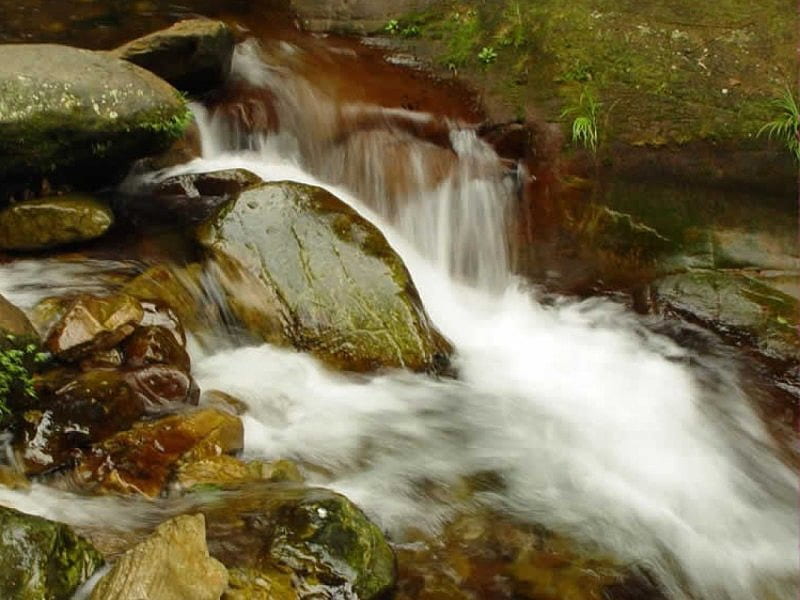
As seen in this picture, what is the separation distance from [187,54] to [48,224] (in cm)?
270

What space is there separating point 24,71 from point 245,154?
2391mm

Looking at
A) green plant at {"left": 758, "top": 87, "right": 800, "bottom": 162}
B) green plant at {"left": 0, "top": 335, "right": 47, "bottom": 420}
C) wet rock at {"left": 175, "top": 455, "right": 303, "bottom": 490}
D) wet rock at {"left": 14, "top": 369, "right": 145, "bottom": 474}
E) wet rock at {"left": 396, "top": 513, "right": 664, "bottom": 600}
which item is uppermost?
green plant at {"left": 758, "top": 87, "right": 800, "bottom": 162}

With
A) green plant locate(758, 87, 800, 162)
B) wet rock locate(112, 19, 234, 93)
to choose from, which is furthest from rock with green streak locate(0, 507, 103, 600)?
green plant locate(758, 87, 800, 162)

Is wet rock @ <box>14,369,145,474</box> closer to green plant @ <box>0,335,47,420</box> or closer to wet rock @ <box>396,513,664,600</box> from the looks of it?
green plant @ <box>0,335,47,420</box>

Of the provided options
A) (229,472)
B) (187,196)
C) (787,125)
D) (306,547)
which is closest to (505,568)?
(306,547)

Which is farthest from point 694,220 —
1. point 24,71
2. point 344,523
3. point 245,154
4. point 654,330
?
point 24,71

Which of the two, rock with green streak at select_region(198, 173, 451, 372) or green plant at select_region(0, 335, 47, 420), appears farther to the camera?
rock with green streak at select_region(198, 173, 451, 372)

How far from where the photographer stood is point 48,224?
229 inches

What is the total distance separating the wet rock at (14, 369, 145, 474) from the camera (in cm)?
404

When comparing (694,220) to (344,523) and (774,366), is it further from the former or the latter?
(344,523)

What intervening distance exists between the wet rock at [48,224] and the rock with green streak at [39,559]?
11.0ft

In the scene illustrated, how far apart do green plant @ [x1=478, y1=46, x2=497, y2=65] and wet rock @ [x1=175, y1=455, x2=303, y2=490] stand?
5788 mm

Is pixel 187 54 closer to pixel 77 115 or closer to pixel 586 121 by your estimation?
pixel 77 115

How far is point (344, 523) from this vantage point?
334 centimetres
